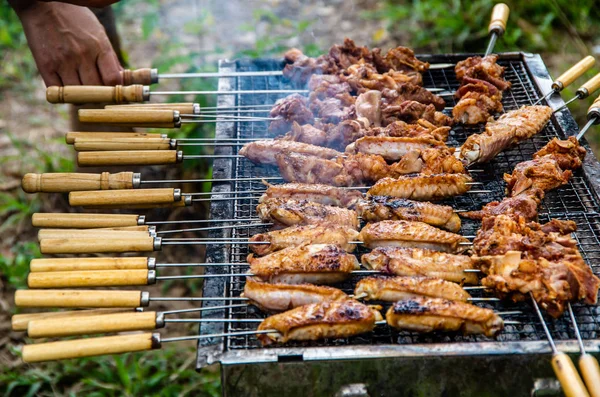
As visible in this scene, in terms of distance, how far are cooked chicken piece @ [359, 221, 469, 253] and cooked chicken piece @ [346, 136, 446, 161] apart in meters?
0.97

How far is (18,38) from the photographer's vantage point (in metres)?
9.80

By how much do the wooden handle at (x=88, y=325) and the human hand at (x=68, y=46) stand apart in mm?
2788

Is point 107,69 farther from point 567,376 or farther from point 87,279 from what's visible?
point 567,376

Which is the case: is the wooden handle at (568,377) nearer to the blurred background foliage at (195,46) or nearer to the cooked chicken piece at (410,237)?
the cooked chicken piece at (410,237)

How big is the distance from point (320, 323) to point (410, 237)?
985 mm

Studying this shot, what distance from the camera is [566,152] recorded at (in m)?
4.67

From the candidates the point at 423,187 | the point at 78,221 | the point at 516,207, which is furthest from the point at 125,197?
the point at 516,207

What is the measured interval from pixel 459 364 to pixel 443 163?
71.6 inches

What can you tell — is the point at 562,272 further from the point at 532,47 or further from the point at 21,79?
the point at 21,79

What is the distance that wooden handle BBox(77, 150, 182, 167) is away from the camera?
465 cm

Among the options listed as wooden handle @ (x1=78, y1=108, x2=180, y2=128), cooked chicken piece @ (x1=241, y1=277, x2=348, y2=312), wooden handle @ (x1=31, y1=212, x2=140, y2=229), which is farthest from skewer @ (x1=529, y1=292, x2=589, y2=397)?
wooden handle @ (x1=78, y1=108, x2=180, y2=128)

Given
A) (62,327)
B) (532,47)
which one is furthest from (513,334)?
(532,47)

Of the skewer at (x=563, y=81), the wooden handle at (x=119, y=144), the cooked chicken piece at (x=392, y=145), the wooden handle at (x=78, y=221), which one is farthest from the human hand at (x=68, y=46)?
the skewer at (x=563, y=81)

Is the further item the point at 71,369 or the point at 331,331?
the point at 71,369
